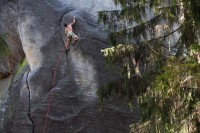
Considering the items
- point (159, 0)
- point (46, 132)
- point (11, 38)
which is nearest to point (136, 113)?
point (46, 132)

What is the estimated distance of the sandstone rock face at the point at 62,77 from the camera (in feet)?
32.1

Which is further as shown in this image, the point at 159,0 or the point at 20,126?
the point at 20,126

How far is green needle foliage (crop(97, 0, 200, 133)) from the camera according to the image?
6.07 meters

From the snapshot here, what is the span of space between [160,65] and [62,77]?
3798 mm

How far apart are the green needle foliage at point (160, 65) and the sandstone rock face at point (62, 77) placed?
221 centimetres

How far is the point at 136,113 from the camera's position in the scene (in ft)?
32.5

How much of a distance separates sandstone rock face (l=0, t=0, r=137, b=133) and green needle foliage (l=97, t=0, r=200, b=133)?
2212 mm

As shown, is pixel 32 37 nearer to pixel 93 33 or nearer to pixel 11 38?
pixel 93 33

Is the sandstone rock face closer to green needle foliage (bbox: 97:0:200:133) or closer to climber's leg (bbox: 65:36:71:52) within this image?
climber's leg (bbox: 65:36:71:52)

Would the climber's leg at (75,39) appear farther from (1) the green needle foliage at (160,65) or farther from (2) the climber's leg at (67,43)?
(1) the green needle foliage at (160,65)

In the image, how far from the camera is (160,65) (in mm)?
7141

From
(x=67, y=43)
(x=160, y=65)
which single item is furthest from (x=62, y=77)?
(x=160, y=65)

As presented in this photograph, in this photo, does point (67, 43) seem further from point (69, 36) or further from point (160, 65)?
point (160, 65)

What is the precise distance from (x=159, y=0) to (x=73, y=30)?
3.71 meters
